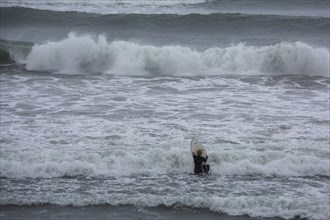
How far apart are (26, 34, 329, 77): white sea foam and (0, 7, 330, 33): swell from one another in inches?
206

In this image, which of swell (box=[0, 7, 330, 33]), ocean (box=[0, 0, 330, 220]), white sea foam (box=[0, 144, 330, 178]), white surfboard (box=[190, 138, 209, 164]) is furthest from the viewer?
swell (box=[0, 7, 330, 33])

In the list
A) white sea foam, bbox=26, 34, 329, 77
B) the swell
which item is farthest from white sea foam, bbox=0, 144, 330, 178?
the swell

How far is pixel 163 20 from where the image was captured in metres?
24.6

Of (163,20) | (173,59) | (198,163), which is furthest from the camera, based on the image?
(163,20)

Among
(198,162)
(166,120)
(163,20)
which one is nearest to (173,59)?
(166,120)

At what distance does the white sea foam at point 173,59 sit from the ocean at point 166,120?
51 mm

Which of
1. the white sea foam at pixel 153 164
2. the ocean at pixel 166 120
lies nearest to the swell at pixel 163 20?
the ocean at pixel 166 120

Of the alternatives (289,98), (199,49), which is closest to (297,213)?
(289,98)

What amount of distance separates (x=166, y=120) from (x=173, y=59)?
251 inches

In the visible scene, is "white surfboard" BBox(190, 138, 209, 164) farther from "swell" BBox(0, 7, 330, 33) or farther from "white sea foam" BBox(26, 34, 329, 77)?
"swell" BBox(0, 7, 330, 33)

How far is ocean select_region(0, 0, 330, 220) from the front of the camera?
26.8 feet

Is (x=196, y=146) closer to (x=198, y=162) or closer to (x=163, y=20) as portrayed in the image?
(x=198, y=162)

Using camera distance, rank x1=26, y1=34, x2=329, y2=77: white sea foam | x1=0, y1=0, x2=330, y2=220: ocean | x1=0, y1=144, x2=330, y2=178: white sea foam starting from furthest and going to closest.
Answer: x1=26, y1=34, x2=329, y2=77: white sea foam → x1=0, y1=144, x2=330, y2=178: white sea foam → x1=0, y1=0, x2=330, y2=220: ocean

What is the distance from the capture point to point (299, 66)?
17.5 meters
